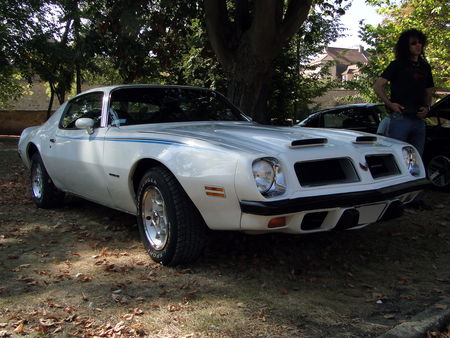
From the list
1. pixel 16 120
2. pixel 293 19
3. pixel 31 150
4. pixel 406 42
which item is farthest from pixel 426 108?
pixel 16 120

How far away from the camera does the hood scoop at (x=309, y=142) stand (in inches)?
128

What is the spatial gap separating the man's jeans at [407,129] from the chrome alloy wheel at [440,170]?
190cm

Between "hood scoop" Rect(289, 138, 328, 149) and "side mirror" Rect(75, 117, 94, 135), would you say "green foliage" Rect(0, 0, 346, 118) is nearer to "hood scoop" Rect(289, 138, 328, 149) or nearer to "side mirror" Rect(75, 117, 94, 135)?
"side mirror" Rect(75, 117, 94, 135)

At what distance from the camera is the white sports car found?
305 centimetres

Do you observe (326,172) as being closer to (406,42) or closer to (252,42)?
(406,42)

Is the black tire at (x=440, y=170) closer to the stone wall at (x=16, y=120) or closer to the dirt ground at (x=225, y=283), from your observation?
the dirt ground at (x=225, y=283)

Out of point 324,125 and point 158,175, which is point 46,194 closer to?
point 158,175

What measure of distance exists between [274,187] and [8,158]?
1055 centimetres

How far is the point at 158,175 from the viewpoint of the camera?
11.7 feet

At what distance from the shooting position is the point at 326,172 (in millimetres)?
3297

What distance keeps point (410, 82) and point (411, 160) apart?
5.16 ft

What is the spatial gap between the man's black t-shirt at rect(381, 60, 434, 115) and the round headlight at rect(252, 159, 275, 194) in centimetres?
280

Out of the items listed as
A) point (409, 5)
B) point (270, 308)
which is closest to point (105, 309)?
point (270, 308)

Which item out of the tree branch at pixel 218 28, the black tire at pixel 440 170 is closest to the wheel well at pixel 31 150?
the tree branch at pixel 218 28
